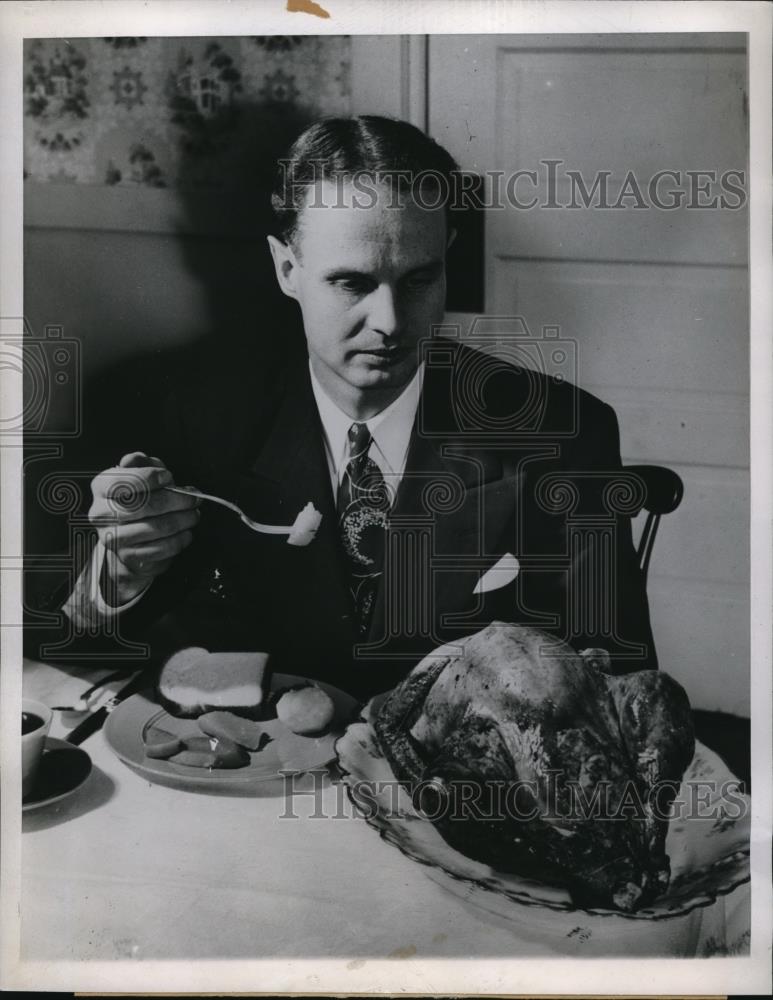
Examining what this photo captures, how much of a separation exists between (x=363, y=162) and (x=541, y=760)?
0.66 metres

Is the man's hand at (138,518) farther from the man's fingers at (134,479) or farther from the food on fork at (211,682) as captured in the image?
the food on fork at (211,682)

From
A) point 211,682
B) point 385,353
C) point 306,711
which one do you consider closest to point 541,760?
point 306,711

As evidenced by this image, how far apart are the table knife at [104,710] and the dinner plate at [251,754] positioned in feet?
0.06

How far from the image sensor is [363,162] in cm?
109

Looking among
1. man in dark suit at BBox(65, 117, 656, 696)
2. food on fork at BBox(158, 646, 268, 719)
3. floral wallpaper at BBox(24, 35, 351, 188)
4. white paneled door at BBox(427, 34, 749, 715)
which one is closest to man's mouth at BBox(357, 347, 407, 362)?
man in dark suit at BBox(65, 117, 656, 696)

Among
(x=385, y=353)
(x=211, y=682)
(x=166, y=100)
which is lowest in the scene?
(x=211, y=682)

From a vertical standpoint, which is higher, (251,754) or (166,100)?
(166,100)

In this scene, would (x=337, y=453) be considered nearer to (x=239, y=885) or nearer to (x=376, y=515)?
(x=376, y=515)

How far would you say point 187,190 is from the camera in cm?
110

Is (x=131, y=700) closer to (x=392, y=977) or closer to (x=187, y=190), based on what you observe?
(x=392, y=977)

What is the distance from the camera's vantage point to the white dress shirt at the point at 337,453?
112 centimetres

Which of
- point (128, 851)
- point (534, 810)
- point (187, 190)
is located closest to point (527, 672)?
point (534, 810)

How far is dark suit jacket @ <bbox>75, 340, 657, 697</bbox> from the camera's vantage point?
1.11m

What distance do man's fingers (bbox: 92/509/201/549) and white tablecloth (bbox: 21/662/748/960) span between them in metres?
0.22
